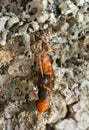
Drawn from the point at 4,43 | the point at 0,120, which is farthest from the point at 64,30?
the point at 0,120

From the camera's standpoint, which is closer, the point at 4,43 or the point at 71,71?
the point at 4,43

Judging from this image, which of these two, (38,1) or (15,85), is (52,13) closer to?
(38,1)

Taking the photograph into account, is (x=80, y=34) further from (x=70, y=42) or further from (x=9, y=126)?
(x=9, y=126)

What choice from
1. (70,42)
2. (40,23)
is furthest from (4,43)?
(70,42)

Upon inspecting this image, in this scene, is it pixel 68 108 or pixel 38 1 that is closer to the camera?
pixel 38 1

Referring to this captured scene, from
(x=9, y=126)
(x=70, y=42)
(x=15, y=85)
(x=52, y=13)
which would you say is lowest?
(x=9, y=126)

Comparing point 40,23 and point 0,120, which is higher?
point 40,23
